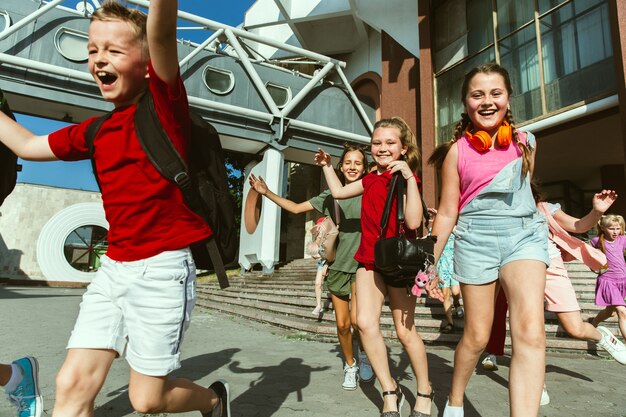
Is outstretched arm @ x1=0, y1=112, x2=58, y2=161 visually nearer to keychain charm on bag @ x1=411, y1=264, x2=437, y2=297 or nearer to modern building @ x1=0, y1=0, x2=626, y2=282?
keychain charm on bag @ x1=411, y1=264, x2=437, y2=297

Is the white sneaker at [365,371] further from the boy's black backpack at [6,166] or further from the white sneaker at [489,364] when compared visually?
the boy's black backpack at [6,166]

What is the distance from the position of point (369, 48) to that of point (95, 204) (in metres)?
16.7

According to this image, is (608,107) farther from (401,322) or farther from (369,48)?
(369,48)

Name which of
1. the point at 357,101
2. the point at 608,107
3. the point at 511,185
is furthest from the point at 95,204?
the point at 511,185

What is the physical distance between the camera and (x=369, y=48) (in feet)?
60.3

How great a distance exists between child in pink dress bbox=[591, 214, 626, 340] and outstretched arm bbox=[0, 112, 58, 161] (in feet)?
19.3

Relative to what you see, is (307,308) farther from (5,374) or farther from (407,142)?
(5,374)

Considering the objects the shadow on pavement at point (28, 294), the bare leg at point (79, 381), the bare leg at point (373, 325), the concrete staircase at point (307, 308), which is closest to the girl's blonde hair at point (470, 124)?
the bare leg at point (373, 325)

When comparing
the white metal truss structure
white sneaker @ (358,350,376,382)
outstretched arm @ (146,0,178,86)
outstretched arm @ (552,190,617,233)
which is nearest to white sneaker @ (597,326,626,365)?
outstretched arm @ (552,190,617,233)

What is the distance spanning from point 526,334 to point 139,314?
1.83 m

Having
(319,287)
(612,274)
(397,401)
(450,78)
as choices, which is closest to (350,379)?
(397,401)

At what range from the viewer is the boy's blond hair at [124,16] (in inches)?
72.4

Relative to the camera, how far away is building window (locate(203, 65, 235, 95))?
14.6 m

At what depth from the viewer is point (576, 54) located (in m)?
9.77
